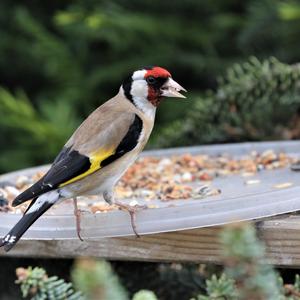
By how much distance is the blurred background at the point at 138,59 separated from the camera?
3.79 m

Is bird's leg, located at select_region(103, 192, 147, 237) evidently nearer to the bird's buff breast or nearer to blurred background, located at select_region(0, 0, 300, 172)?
the bird's buff breast

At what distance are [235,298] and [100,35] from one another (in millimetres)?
3376

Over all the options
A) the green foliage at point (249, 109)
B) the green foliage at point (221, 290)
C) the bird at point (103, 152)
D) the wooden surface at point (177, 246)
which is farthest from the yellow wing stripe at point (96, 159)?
the green foliage at point (249, 109)

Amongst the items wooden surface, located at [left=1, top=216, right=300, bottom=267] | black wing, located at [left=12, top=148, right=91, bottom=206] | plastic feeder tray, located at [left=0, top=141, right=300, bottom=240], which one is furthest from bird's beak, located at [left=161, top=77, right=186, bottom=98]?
wooden surface, located at [left=1, top=216, right=300, bottom=267]

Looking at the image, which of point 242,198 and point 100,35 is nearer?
point 242,198

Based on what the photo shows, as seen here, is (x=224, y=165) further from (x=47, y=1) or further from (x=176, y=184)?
(x=47, y=1)

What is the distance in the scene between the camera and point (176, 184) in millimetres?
2922

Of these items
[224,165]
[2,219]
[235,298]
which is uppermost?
[224,165]

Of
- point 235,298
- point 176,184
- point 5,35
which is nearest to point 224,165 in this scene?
point 176,184

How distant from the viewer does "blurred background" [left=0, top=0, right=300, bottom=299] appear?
12.4ft

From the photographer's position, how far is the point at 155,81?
2859 millimetres

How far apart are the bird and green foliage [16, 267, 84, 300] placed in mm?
567

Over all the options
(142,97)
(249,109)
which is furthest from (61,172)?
(249,109)

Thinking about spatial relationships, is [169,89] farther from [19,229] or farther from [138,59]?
[138,59]
